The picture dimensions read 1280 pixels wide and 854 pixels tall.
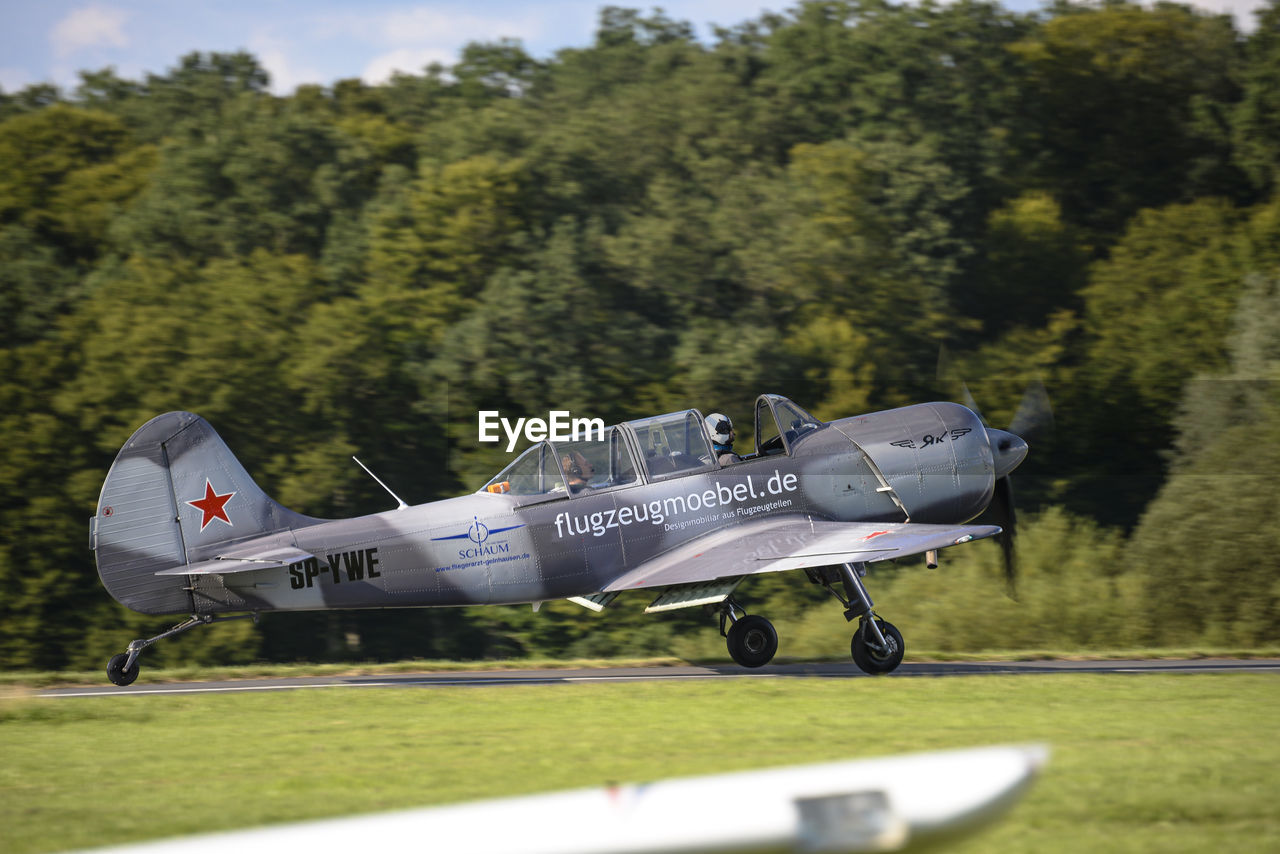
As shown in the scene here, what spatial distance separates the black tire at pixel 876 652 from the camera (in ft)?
38.8

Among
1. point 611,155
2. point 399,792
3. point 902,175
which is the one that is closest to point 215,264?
point 611,155

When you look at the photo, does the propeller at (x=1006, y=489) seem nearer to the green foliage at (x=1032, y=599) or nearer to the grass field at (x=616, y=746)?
the grass field at (x=616, y=746)

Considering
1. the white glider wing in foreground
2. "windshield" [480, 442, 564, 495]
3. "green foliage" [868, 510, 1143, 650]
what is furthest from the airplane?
"green foliage" [868, 510, 1143, 650]

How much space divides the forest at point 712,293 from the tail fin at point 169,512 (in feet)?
44.3

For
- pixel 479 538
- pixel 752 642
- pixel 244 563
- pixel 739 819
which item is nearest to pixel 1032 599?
pixel 752 642

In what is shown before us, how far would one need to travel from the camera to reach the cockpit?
484 inches

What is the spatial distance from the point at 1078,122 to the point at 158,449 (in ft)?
123

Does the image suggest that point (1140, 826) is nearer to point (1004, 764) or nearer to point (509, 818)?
point (1004, 764)

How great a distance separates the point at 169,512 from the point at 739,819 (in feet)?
30.8

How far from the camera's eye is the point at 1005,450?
1337cm

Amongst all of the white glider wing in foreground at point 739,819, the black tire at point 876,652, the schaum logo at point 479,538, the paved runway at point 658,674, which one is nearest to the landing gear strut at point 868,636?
→ the black tire at point 876,652

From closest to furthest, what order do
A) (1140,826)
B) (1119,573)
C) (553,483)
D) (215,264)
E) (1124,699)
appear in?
(1140,826) → (1124,699) → (553,483) → (1119,573) → (215,264)

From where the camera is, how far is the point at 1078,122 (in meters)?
41.4

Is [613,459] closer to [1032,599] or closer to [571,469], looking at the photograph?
[571,469]
